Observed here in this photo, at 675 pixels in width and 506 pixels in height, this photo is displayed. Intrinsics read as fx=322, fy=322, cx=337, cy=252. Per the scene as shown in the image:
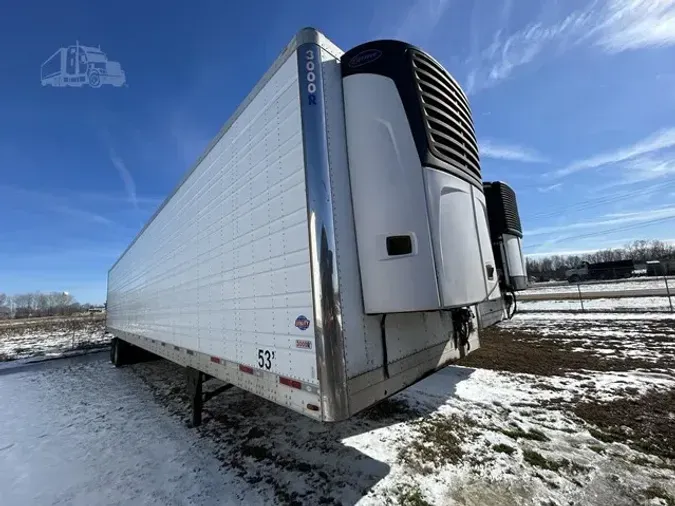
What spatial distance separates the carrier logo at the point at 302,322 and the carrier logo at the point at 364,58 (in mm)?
2119

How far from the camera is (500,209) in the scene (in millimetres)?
5016

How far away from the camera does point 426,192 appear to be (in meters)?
2.40

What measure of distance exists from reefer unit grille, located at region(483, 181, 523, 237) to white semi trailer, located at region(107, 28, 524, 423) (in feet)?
6.47

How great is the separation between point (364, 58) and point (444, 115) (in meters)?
0.83

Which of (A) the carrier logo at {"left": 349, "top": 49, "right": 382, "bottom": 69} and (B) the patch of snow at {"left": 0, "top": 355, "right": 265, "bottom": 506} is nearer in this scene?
(A) the carrier logo at {"left": 349, "top": 49, "right": 382, "bottom": 69}

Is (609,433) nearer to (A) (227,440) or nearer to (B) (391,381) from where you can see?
(B) (391,381)

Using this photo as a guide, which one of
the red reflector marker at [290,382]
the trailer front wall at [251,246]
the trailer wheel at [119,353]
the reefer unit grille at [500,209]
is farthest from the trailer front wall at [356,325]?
the trailer wheel at [119,353]

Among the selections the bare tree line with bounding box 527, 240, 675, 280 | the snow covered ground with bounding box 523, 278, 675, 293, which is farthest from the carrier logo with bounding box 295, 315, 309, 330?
the bare tree line with bounding box 527, 240, 675, 280

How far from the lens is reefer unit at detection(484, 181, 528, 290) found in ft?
16.0

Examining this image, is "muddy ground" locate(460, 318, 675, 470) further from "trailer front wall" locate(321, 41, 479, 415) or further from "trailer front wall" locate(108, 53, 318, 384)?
"trailer front wall" locate(108, 53, 318, 384)

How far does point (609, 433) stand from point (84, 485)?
557 centimetres

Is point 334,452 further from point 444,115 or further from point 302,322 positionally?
point 444,115

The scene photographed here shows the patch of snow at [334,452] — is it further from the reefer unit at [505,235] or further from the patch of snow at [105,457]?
the reefer unit at [505,235]

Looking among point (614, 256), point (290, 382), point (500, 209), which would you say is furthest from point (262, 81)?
point (614, 256)
